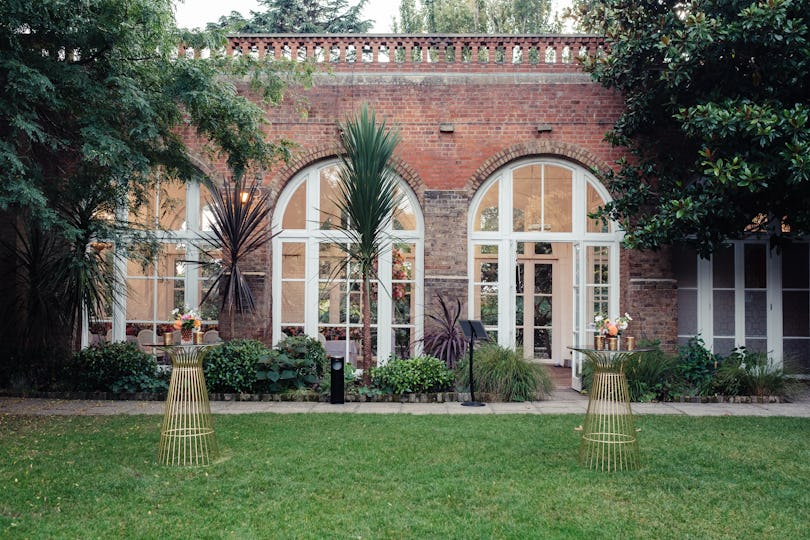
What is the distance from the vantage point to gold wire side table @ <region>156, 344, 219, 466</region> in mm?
4883

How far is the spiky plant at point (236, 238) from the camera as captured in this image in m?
8.48

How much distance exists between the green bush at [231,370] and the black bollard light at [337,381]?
0.90m

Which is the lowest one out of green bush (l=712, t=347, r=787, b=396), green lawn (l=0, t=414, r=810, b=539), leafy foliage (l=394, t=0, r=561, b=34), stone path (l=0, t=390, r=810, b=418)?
green lawn (l=0, t=414, r=810, b=539)

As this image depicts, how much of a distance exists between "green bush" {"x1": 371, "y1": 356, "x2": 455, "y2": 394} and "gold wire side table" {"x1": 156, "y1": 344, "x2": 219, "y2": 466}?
2967 mm

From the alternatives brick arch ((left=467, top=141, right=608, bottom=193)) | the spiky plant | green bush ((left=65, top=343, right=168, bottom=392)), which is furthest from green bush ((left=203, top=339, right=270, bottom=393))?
brick arch ((left=467, top=141, right=608, bottom=193))

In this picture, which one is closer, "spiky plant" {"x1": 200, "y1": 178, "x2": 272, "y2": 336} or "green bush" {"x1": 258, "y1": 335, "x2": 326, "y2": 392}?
"green bush" {"x1": 258, "y1": 335, "x2": 326, "y2": 392}

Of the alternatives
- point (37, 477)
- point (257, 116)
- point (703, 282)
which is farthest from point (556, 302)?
point (37, 477)

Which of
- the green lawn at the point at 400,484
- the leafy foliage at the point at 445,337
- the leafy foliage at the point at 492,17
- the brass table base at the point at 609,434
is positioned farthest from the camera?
the leafy foliage at the point at 492,17

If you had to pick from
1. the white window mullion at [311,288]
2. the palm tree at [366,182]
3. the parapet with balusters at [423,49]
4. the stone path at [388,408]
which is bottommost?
the stone path at [388,408]

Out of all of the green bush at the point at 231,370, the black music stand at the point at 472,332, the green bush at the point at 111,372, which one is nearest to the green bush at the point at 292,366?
the green bush at the point at 231,370

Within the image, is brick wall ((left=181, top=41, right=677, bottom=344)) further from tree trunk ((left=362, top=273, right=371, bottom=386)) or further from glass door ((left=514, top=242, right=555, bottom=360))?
glass door ((left=514, top=242, right=555, bottom=360))

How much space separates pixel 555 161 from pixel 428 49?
2.37m

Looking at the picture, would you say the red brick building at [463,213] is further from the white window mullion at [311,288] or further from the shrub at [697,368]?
the shrub at [697,368]

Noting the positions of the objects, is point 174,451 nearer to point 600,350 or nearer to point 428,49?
point 600,350
